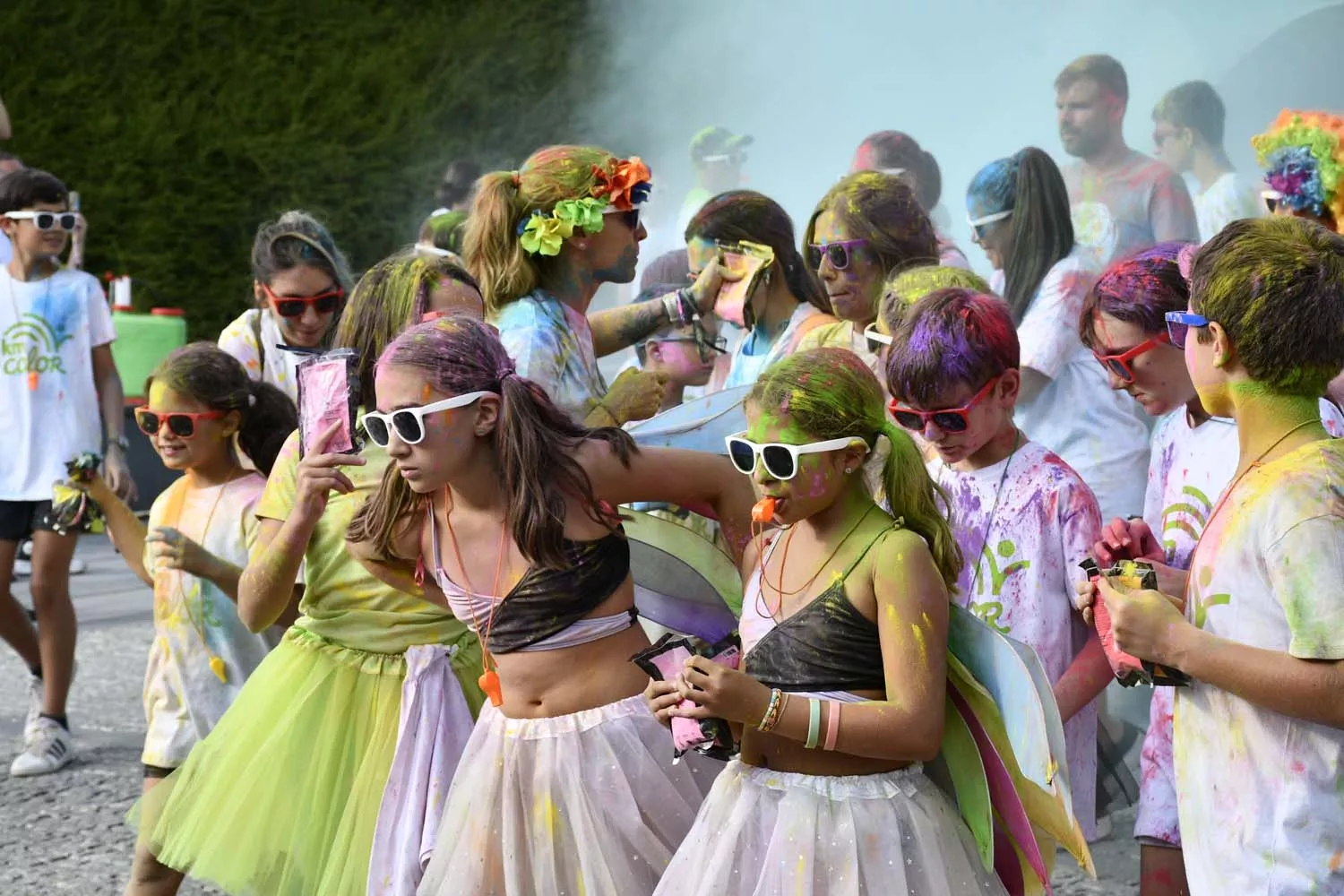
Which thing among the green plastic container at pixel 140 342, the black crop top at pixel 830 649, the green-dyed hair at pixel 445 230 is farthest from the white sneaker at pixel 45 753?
the green plastic container at pixel 140 342

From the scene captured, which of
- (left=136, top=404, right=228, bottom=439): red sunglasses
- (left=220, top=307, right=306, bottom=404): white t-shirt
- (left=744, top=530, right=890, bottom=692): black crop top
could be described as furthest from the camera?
(left=220, top=307, right=306, bottom=404): white t-shirt

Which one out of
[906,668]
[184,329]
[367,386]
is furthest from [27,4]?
[906,668]

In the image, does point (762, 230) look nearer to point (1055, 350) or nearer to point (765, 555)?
point (1055, 350)

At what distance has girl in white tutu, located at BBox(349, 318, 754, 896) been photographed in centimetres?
301

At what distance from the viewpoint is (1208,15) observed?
8.25 meters

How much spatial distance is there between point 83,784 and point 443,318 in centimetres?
333

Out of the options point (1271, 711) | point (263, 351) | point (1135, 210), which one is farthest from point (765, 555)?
point (1135, 210)

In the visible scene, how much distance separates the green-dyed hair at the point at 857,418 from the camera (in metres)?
2.79

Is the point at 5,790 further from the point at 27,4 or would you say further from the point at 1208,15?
the point at 27,4

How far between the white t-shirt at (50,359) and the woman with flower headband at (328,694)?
3.34m

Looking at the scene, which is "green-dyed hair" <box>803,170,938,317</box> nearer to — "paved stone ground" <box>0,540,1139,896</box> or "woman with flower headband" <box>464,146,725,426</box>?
"woman with flower headband" <box>464,146,725,426</box>

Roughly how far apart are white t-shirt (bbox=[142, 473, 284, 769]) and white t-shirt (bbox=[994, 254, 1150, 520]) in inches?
95.0

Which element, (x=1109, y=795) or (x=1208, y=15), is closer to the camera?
(x=1109, y=795)

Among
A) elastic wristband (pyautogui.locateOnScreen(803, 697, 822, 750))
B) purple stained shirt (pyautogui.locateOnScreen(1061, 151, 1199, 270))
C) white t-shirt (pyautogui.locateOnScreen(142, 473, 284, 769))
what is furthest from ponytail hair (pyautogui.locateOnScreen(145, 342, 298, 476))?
purple stained shirt (pyautogui.locateOnScreen(1061, 151, 1199, 270))
